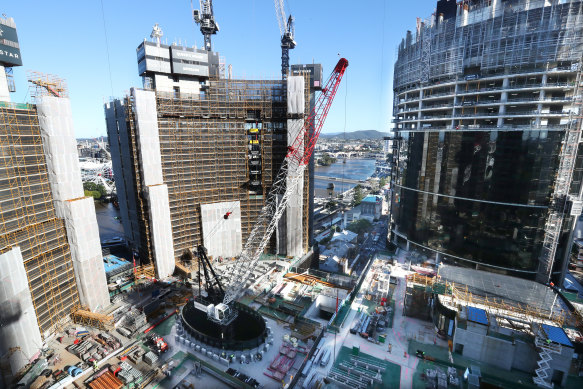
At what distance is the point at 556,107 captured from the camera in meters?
33.3

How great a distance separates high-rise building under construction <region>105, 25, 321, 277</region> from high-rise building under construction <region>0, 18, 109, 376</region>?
8.80 m

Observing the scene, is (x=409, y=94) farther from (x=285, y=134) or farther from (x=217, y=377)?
(x=217, y=377)

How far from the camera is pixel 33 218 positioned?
2777 cm

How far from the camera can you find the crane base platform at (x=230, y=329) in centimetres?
2774

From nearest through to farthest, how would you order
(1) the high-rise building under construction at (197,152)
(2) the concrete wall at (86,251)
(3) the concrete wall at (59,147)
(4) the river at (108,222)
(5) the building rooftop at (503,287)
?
(5) the building rooftop at (503,287)
(3) the concrete wall at (59,147)
(2) the concrete wall at (86,251)
(1) the high-rise building under construction at (197,152)
(4) the river at (108,222)

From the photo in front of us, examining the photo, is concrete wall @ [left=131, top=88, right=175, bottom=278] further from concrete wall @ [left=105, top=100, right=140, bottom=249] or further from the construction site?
concrete wall @ [left=105, top=100, right=140, bottom=249]

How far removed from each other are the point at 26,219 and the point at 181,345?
20091mm

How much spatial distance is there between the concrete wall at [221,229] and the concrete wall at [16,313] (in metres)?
22.2

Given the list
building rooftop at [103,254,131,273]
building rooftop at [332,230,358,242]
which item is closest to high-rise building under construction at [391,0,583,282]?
building rooftop at [332,230,358,242]

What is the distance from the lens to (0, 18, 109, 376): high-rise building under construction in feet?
80.4

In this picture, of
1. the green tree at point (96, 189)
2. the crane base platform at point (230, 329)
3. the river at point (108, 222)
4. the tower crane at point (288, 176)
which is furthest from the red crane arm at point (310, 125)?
the green tree at point (96, 189)

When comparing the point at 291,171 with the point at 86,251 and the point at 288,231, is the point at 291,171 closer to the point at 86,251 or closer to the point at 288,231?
the point at 288,231

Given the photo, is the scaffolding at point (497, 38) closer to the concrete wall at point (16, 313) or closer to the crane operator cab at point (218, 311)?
the crane operator cab at point (218, 311)

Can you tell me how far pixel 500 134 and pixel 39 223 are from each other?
53.2 m
